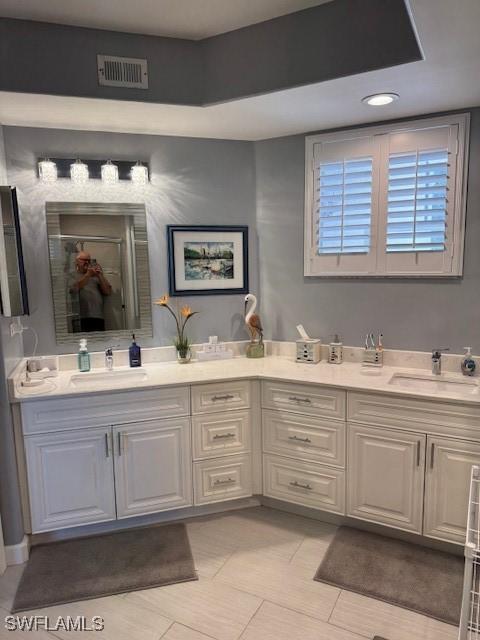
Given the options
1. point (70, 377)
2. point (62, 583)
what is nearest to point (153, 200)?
point (70, 377)

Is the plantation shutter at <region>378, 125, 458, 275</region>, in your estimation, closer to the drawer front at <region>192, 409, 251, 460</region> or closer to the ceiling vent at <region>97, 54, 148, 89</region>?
the drawer front at <region>192, 409, 251, 460</region>

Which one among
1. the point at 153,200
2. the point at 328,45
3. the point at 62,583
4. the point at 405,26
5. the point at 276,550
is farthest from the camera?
the point at 153,200

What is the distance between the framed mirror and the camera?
2.76 metres

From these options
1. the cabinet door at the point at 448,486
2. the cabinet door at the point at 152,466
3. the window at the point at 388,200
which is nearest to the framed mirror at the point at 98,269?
the cabinet door at the point at 152,466

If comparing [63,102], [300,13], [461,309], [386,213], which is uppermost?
[300,13]

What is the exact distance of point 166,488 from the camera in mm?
2600

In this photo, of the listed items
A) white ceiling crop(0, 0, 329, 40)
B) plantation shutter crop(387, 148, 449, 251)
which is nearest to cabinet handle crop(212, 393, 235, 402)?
plantation shutter crop(387, 148, 449, 251)

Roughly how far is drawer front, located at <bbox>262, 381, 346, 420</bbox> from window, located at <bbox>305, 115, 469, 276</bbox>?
0.83 meters

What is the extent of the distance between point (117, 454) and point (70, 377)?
57 cm

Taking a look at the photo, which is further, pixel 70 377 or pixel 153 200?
pixel 153 200

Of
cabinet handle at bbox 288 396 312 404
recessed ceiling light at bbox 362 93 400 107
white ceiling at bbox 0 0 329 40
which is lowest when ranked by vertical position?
cabinet handle at bbox 288 396 312 404

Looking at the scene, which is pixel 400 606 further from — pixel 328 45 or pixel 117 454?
pixel 328 45

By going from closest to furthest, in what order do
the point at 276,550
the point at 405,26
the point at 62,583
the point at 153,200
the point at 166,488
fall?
the point at 405,26
the point at 62,583
the point at 276,550
the point at 166,488
the point at 153,200

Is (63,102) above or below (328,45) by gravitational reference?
below
